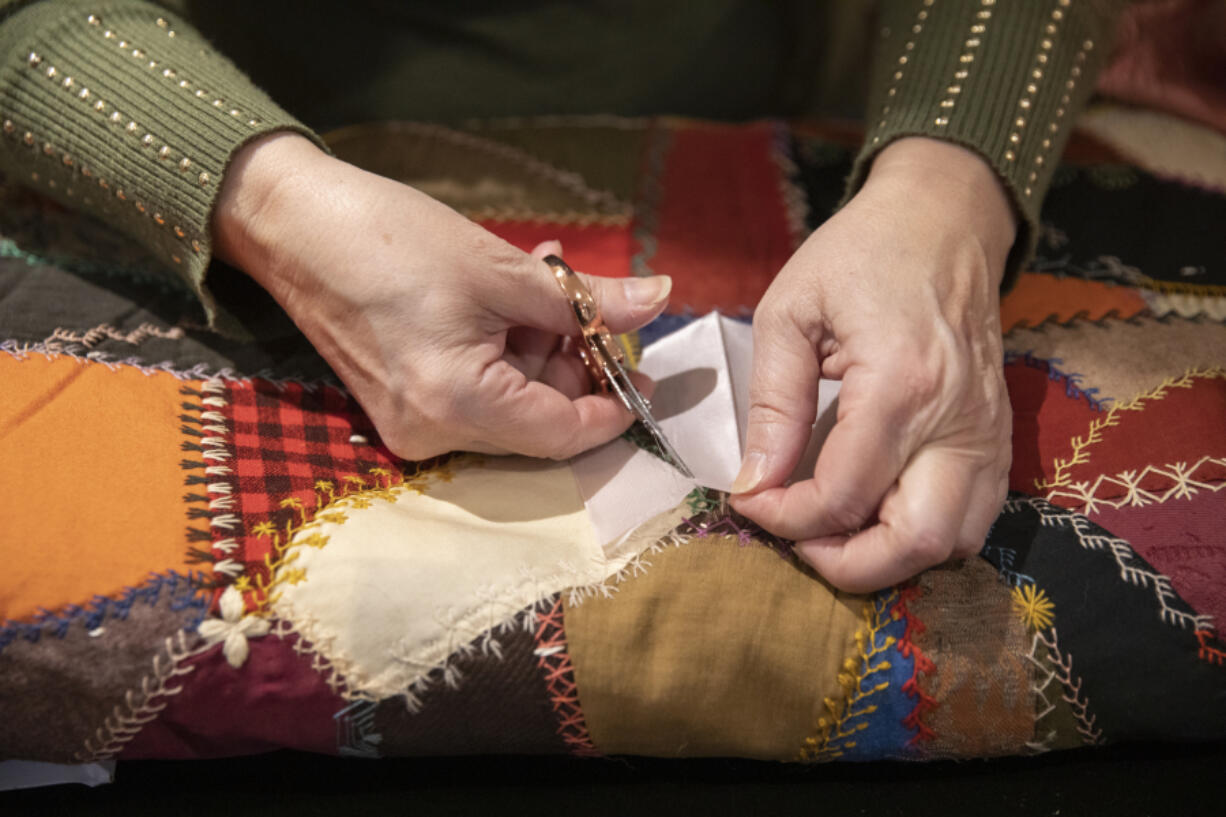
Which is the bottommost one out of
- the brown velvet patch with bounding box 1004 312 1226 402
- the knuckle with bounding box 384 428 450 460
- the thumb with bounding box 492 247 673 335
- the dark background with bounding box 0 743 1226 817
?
the dark background with bounding box 0 743 1226 817

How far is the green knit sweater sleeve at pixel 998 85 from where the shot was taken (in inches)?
30.5

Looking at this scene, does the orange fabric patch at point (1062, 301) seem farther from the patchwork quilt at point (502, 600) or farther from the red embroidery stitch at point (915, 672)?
the red embroidery stitch at point (915, 672)

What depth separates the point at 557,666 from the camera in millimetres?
591

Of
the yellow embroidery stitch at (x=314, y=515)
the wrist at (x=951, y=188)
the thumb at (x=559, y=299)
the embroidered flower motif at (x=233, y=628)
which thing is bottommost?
the embroidered flower motif at (x=233, y=628)

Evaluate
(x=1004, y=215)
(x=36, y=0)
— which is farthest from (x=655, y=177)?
(x=36, y=0)

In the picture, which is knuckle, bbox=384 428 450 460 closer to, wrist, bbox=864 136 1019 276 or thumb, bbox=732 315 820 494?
thumb, bbox=732 315 820 494

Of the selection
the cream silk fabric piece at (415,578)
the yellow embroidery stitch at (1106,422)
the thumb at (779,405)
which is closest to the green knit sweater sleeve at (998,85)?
the yellow embroidery stitch at (1106,422)

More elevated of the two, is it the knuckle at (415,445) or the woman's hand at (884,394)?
the woman's hand at (884,394)

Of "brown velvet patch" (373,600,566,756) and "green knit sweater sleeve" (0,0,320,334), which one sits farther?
"green knit sweater sleeve" (0,0,320,334)

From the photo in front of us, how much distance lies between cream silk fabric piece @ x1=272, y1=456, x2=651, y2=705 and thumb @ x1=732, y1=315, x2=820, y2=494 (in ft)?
0.36

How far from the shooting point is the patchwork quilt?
0.57 metres

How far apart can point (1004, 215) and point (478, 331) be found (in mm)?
504

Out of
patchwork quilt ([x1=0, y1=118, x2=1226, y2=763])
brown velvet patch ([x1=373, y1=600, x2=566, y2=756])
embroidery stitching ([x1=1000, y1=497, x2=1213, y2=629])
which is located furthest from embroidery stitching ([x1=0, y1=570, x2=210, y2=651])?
A: embroidery stitching ([x1=1000, y1=497, x2=1213, y2=629])

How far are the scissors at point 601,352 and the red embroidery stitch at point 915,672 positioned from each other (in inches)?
7.7
